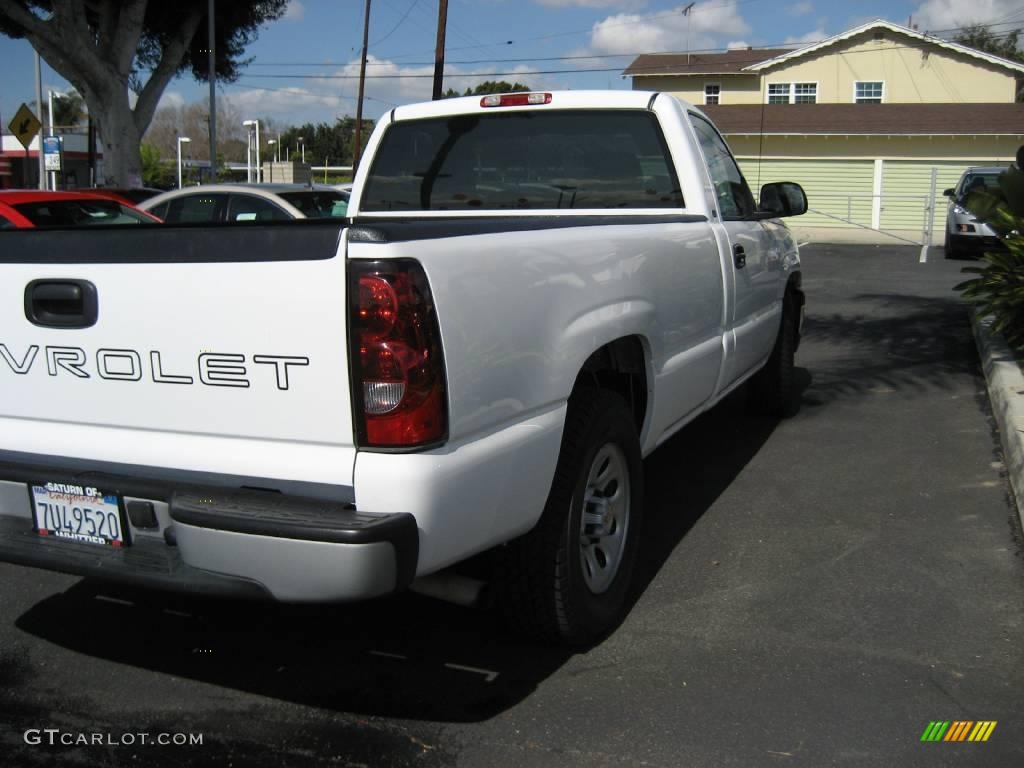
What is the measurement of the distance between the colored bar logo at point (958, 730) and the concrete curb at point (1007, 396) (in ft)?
6.56

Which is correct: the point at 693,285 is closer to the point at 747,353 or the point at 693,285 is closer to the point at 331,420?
the point at 747,353

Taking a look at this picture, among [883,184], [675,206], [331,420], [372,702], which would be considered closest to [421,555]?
[331,420]

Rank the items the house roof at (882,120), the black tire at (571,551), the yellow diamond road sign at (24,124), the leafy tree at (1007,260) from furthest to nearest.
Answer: the house roof at (882,120)
the yellow diamond road sign at (24,124)
the leafy tree at (1007,260)
the black tire at (571,551)

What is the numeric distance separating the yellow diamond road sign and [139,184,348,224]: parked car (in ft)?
32.9

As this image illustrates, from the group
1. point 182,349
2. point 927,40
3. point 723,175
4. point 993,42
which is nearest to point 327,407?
point 182,349

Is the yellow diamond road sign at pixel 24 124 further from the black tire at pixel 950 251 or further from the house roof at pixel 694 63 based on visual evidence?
the house roof at pixel 694 63

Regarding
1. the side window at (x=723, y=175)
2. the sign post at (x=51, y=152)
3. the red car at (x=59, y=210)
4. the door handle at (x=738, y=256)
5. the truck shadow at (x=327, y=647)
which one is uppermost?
the sign post at (x=51, y=152)

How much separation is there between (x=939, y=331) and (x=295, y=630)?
28.6 ft

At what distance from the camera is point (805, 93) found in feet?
128

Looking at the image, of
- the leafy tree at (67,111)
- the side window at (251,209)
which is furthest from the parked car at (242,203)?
the leafy tree at (67,111)

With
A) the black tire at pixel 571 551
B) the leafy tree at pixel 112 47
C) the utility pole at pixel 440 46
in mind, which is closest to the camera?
the black tire at pixel 571 551

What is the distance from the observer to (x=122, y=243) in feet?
9.43

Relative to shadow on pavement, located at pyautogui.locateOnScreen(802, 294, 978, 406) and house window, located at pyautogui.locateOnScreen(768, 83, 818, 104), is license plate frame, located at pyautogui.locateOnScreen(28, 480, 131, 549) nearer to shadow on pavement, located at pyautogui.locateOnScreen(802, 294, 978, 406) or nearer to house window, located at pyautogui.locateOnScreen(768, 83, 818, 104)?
shadow on pavement, located at pyautogui.locateOnScreen(802, 294, 978, 406)

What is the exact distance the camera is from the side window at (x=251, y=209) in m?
12.0
